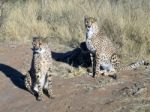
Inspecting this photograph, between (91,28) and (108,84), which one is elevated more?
(91,28)

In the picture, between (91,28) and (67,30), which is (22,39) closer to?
(67,30)

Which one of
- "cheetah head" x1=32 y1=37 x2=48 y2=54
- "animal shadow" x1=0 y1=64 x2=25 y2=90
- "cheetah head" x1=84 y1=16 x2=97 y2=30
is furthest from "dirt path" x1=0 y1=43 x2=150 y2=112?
"cheetah head" x1=84 y1=16 x2=97 y2=30

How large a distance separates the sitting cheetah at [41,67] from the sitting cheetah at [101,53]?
3.41 feet

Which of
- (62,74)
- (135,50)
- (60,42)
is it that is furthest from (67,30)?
(62,74)

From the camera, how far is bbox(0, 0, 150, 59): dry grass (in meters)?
11.5

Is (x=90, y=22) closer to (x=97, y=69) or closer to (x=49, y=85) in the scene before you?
(x=97, y=69)

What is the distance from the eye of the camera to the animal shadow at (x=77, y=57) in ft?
34.0

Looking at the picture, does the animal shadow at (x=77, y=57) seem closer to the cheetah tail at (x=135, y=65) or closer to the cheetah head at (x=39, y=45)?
the cheetah tail at (x=135, y=65)

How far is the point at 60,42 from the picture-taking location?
40.9 feet

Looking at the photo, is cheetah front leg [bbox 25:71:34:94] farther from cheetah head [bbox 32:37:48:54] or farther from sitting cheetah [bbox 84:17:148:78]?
sitting cheetah [bbox 84:17:148:78]

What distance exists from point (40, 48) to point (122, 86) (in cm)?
142

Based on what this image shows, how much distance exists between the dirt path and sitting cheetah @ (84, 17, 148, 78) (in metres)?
0.26

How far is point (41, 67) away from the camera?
29.1 feet

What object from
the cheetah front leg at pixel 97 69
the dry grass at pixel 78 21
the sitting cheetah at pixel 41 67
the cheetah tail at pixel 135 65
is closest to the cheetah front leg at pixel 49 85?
the sitting cheetah at pixel 41 67
